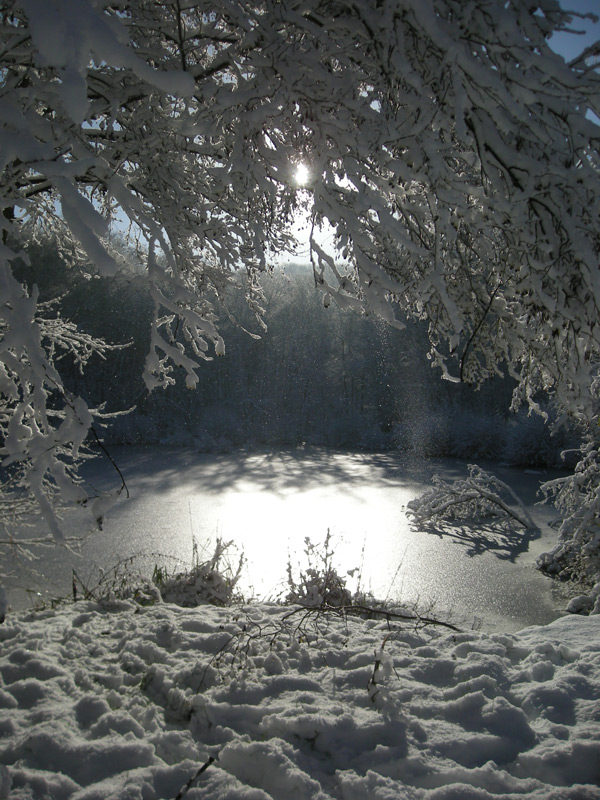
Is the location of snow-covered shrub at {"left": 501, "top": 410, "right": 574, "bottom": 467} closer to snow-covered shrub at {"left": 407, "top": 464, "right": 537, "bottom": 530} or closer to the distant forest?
the distant forest

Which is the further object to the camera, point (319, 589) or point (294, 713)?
point (319, 589)

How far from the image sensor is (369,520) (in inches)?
371

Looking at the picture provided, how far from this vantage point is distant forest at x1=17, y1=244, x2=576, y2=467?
55.4 feet

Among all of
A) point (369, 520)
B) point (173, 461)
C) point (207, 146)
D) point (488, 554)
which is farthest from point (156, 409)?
point (207, 146)

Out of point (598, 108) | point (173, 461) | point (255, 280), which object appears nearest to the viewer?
point (598, 108)

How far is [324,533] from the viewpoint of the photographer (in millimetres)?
8609

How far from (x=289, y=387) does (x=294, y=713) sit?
1972cm

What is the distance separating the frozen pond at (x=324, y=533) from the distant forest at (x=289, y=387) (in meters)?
2.52

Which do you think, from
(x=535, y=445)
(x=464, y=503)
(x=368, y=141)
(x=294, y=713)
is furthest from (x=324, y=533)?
(x=535, y=445)

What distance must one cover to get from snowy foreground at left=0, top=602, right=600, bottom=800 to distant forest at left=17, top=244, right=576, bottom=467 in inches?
517

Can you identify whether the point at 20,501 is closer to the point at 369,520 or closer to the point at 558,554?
the point at 558,554

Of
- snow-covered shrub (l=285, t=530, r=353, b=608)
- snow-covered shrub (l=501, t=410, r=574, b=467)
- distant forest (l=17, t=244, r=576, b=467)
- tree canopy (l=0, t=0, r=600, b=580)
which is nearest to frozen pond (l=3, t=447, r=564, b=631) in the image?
snow-covered shrub (l=285, t=530, r=353, b=608)

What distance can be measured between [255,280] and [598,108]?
237 centimetres

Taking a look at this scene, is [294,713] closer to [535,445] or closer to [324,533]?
[324,533]
